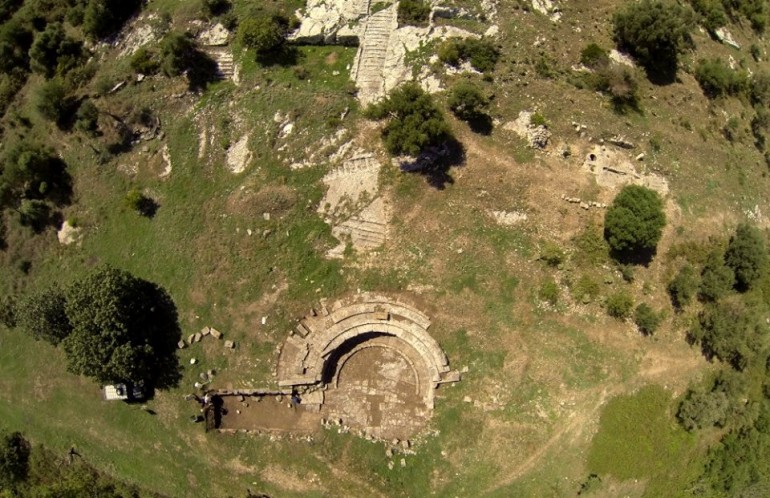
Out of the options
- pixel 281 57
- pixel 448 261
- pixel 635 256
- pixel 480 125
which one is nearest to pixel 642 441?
pixel 635 256

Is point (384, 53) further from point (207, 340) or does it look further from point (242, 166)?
point (207, 340)

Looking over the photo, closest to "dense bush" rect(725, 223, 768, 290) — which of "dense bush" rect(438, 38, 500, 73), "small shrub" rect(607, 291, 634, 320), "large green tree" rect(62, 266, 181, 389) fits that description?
"small shrub" rect(607, 291, 634, 320)

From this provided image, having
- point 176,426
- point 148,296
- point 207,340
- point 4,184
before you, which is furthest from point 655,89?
point 4,184

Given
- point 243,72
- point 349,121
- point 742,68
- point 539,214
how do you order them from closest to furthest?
point 539,214
point 349,121
point 243,72
point 742,68

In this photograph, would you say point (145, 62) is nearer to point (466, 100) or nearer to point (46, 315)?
point (46, 315)

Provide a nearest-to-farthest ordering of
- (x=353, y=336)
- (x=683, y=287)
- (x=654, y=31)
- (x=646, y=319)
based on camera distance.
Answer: (x=646, y=319), (x=683, y=287), (x=353, y=336), (x=654, y=31)

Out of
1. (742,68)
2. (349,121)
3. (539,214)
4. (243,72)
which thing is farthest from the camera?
(742,68)

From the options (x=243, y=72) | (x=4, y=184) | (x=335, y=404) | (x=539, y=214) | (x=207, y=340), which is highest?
(x=243, y=72)

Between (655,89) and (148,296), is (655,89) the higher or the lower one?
the higher one
